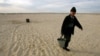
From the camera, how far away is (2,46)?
902 centimetres

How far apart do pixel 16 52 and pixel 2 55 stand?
2.13 ft

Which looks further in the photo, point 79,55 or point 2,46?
point 2,46

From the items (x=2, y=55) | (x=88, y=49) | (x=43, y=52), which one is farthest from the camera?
(x=88, y=49)

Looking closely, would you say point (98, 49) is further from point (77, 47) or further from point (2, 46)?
point (2, 46)

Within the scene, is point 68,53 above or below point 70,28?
below

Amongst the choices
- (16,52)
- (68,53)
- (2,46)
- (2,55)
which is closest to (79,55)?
(68,53)

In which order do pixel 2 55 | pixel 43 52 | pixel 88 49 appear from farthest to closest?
pixel 88 49 → pixel 43 52 → pixel 2 55

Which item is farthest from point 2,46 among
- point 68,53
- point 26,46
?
point 68,53

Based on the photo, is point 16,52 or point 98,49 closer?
point 16,52

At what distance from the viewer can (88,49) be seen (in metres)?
8.83

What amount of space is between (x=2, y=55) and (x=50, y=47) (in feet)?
7.97

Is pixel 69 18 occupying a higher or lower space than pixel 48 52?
higher

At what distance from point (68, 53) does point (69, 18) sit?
4.81ft

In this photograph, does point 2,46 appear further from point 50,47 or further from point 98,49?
point 98,49
